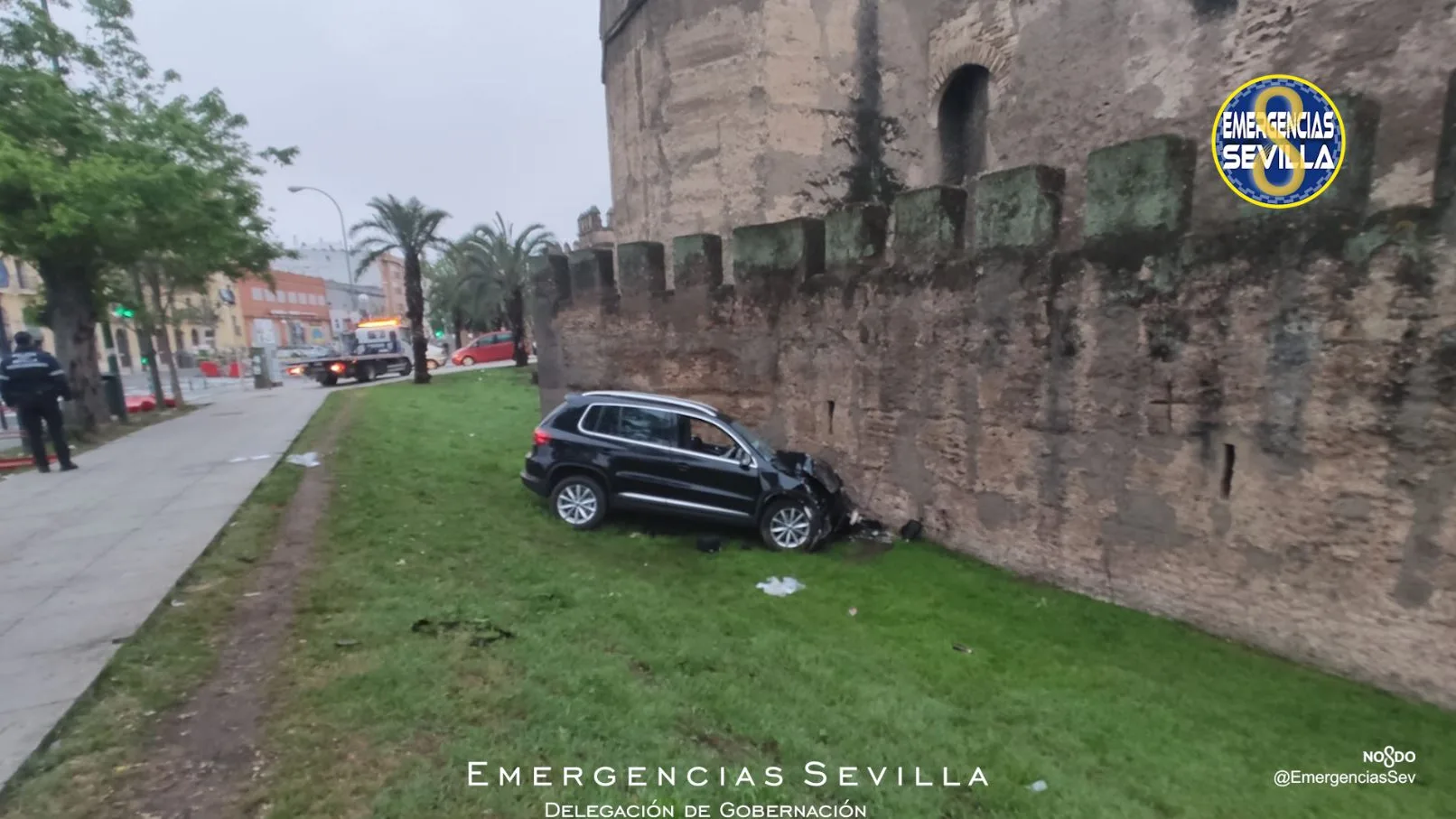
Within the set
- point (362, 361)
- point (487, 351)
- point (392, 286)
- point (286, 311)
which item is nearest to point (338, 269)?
point (392, 286)

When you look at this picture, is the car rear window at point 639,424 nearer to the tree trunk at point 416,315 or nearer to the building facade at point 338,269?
the tree trunk at point 416,315

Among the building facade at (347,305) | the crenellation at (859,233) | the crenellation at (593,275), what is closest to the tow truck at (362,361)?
the crenellation at (593,275)

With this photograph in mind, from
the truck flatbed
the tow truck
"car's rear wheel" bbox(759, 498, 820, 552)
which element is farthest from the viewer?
the tow truck

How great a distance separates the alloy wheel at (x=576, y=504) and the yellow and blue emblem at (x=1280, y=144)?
646cm

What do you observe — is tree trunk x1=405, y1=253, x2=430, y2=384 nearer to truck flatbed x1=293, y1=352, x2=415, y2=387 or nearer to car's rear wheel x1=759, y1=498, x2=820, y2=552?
truck flatbed x1=293, y1=352, x2=415, y2=387

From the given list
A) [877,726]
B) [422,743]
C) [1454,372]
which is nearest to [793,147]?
[1454,372]

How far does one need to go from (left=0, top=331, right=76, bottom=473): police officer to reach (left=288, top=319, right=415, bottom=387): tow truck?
55.5ft

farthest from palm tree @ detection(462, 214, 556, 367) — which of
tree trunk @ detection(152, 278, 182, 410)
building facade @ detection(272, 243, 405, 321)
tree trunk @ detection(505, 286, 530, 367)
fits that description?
building facade @ detection(272, 243, 405, 321)

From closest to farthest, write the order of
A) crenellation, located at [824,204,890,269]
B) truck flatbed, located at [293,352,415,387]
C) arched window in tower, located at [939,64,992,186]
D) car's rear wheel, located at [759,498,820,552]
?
car's rear wheel, located at [759,498,820,552] < crenellation, located at [824,204,890,269] < arched window in tower, located at [939,64,992,186] < truck flatbed, located at [293,352,415,387]

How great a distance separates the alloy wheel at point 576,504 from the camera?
8.15m

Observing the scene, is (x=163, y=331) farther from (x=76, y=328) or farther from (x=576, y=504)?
(x=576, y=504)

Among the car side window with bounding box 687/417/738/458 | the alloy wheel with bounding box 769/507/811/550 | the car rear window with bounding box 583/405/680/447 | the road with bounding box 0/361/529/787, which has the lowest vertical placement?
the alloy wheel with bounding box 769/507/811/550

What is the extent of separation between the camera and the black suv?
7902 millimetres

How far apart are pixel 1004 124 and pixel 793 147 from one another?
3157 millimetres
